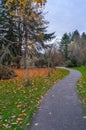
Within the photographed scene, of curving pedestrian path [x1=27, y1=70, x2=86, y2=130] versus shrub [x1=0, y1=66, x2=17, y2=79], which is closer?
curving pedestrian path [x1=27, y1=70, x2=86, y2=130]

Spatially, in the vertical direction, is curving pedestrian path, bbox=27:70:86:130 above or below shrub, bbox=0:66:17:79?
below

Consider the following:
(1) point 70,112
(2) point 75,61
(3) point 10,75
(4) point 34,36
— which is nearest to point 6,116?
(1) point 70,112

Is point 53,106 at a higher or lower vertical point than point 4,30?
lower

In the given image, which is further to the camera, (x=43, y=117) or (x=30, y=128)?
(x=43, y=117)

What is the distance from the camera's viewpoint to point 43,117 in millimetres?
10523

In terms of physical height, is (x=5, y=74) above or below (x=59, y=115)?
above

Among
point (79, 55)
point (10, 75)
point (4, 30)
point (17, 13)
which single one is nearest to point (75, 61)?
point (79, 55)

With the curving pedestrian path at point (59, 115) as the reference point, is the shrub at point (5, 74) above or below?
above

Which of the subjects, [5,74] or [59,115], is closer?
[59,115]

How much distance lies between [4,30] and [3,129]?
41.7 metres

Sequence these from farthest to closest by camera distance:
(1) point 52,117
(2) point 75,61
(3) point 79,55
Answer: (3) point 79,55
(2) point 75,61
(1) point 52,117

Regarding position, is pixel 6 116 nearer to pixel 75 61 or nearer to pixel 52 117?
pixel 52 117

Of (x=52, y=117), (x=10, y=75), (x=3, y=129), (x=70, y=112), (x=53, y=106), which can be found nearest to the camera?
(x=3, y=129)

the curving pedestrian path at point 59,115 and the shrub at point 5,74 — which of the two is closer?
the curving pedestrian path at point 59,115
